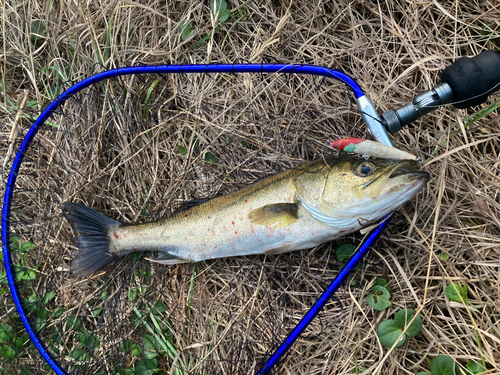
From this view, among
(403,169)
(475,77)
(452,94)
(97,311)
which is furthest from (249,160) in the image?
(97,311)

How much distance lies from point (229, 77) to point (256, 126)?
516 millimetres

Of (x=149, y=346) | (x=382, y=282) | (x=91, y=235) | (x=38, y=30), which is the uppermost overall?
(x=38, y=30)

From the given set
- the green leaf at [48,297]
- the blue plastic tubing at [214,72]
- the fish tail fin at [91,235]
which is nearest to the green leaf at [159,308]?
the fish tail fin at [91,235]

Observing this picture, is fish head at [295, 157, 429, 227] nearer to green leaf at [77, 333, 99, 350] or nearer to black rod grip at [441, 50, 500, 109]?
black rod grip at [441, 50, 500, 109]

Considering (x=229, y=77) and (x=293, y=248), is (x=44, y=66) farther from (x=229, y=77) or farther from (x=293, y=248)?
A: (x=293, y=248)

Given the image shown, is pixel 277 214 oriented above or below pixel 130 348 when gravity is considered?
above

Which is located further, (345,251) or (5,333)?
(5,333)

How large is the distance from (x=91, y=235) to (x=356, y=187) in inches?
81.2

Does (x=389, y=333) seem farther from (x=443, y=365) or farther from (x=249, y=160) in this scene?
(x=249, y=160)

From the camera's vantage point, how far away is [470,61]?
2.20 metres

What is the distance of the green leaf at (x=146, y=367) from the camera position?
2.80 metres

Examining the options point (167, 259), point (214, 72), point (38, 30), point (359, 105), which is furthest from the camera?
point (38, 30)

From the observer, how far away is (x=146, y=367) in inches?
110

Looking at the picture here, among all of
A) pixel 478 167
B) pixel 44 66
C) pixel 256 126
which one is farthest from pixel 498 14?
pixel 44 66
